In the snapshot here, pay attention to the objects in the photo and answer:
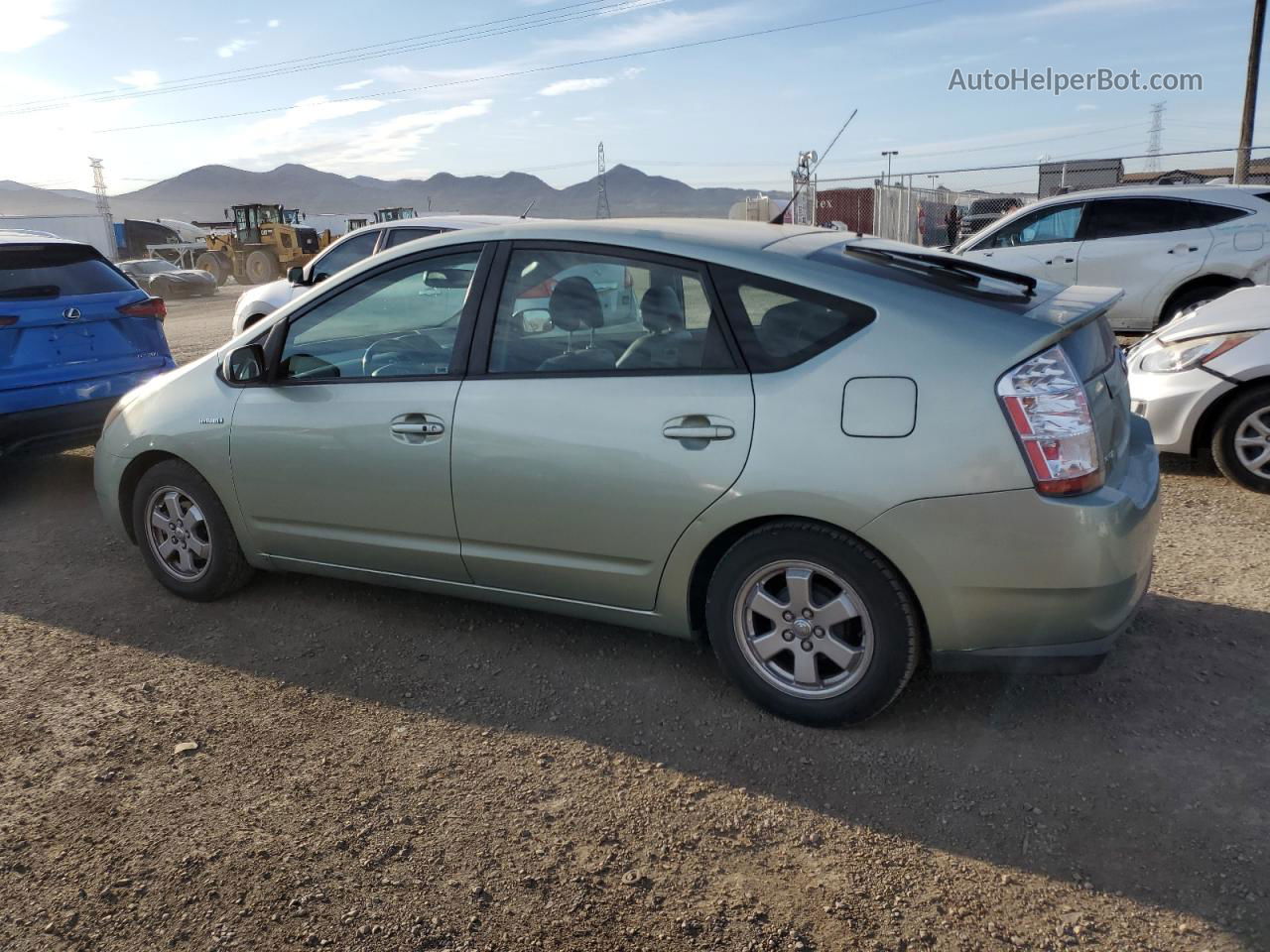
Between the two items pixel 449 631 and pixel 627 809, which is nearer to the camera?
pixel 627 809

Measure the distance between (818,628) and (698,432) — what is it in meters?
0.71

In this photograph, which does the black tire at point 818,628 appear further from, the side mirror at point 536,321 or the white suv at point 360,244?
the white suv at point 360,244

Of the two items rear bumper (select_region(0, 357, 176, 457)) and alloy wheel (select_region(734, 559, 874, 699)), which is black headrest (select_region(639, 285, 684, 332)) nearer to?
alloy wheel (select_region(734, 559, 874, 699))

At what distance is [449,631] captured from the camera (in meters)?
4.09

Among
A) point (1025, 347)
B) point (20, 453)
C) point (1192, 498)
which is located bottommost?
point (1192, 498)

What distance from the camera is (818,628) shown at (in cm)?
306

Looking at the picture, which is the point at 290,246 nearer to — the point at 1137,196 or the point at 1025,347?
the point at 1137,196

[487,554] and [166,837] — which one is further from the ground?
[487,554]

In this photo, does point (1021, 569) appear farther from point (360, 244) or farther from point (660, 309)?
point (360, 244)

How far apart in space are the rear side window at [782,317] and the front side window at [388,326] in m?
1.09

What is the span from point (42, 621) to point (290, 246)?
3308 cm

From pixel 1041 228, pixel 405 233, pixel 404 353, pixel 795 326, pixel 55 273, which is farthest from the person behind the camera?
pixel 1041 228

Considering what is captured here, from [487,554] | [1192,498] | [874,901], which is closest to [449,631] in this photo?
[487,554]

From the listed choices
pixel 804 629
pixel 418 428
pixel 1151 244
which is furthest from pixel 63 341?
pixel 1151 244
